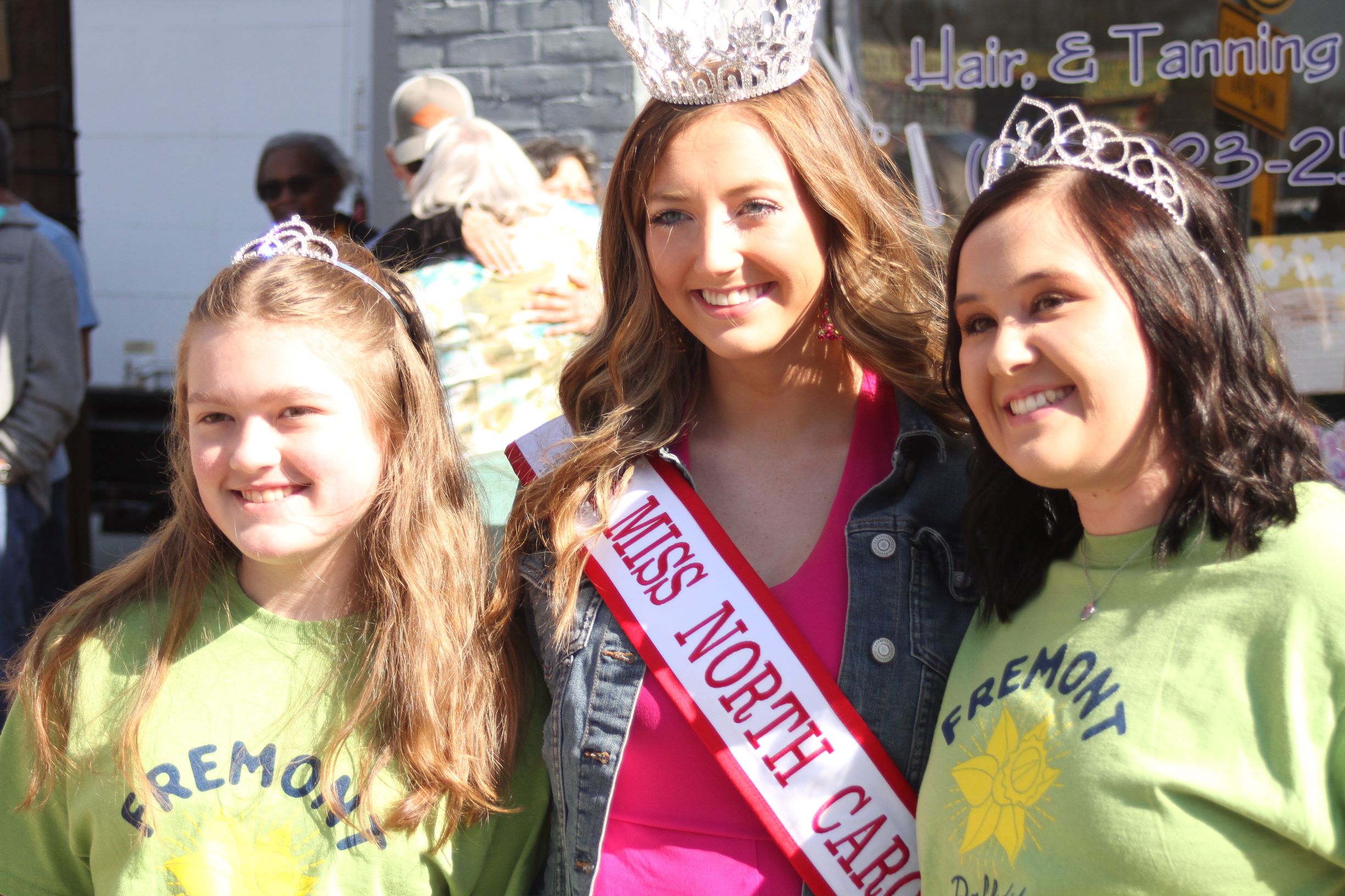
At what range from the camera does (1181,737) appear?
1.36 m

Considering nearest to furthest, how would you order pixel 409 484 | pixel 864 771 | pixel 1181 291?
pixel 1181 291 → pixel 864 771 → pixel 409 484

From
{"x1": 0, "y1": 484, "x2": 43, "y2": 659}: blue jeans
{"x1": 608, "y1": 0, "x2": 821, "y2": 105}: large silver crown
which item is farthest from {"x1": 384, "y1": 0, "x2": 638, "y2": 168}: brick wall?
{"x1": 608, "y1": 0, "x2": 821, "y2": 105}: large silver crown

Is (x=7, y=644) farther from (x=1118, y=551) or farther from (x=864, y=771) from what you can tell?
(x=1118, y=551)

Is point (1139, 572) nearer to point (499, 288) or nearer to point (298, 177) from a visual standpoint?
point (499, 288)

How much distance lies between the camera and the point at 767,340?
1.99m

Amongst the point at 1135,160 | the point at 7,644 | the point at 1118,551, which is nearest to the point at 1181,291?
the point at 1135,160

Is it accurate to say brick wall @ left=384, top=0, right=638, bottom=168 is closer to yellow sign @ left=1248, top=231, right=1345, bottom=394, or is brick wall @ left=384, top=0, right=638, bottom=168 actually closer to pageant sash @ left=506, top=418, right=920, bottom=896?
yellow sign @ left=1248, top=231, right=1345, bottom=394

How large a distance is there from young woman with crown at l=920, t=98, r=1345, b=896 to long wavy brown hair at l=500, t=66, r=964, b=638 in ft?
1.28

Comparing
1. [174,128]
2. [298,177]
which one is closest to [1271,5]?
[298,177]

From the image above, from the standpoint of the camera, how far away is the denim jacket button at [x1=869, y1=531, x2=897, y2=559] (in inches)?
76.2

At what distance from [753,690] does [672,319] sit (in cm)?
69

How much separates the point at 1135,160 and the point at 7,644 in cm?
390

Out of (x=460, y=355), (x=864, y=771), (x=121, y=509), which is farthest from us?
(x=121, y=509)

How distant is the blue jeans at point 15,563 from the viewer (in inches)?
161
